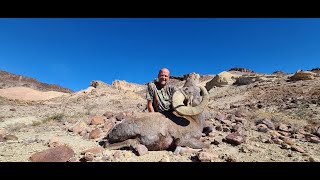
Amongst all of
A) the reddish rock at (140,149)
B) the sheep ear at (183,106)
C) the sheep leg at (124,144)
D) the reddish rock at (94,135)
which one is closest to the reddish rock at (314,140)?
the sheep ear at (183,106)

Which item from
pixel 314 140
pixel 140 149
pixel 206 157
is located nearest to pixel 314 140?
pixel 314 140

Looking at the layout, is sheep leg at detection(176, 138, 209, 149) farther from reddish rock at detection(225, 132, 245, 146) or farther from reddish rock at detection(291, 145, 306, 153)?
reddish rock at detection(291, 145, 306, 153)

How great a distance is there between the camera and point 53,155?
461 centimetres

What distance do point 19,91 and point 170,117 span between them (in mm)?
24214

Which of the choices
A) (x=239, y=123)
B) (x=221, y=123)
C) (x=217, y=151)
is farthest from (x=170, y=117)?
(x=239, y=123)

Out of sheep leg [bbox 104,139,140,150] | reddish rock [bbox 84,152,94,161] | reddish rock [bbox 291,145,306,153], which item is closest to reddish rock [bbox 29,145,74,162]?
reddish rock [bbox 84,152,94,161]

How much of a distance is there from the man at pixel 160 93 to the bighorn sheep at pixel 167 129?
354mm

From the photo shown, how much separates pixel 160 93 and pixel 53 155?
8.07ft

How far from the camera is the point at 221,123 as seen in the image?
7309 mm

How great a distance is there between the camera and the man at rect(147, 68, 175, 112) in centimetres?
578

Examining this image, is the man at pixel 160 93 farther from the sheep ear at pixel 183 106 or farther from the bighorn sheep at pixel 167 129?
the sheep ear at pixel 183 106

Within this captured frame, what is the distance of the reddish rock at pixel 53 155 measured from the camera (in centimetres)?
454

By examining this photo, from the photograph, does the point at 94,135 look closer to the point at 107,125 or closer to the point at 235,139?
the point at 107,125
